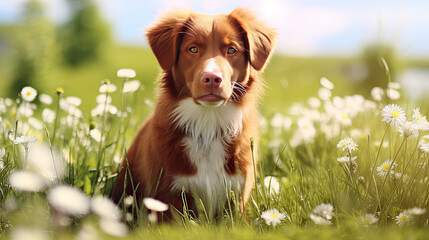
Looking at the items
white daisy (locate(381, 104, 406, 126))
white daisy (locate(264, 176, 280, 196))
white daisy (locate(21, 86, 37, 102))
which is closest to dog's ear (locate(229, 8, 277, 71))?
white daisy (locate(264, 176, 280, 196))

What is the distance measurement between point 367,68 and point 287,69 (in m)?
10.2

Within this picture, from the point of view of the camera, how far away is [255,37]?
3717 millimetres

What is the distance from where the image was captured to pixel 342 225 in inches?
114

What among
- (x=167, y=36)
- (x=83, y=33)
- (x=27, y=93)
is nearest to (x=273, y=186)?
(x=167, y=36)

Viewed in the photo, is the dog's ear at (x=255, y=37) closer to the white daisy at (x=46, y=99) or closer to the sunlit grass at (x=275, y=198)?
the sunlit grass at (x=275, y=198)

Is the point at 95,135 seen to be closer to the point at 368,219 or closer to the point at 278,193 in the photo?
the point at 278,193

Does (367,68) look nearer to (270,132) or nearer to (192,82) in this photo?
(270,132)

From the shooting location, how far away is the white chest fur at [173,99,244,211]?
3.53 m

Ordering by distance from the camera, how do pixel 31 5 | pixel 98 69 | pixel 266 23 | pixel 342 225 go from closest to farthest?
pixel 342 225 → pixel 266 23 → pixel 31 5 → pixel 98 69

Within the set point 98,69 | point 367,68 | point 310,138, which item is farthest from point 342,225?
point 98,69

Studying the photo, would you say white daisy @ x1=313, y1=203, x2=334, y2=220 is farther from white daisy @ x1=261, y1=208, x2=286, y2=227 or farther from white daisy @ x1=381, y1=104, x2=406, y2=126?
white daisy @ x1=381, y1=104, x2=406, y2=126

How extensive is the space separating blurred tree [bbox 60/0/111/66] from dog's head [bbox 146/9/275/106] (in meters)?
17.0

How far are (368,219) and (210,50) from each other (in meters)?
1.57

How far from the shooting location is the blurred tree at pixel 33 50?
12891mm
